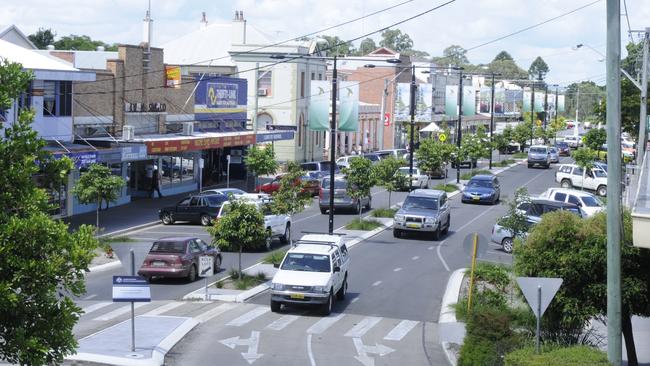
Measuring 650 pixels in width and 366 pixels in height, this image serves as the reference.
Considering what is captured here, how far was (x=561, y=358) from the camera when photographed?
45.1 ft

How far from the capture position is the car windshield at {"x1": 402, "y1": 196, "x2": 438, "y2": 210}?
38094mm

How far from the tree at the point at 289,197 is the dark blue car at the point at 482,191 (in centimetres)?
2021

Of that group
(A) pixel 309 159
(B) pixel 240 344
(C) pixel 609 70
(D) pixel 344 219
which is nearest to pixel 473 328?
(B) pixel 240 344

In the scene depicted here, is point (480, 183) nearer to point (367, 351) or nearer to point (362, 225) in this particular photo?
point (362, 225)

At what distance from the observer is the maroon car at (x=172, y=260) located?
1072 inches

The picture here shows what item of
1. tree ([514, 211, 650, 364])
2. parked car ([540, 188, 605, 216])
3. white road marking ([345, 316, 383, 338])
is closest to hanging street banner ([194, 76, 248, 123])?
parked car ([540, 188, 605, 216])

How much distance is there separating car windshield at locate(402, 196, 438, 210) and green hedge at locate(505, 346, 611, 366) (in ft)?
76.9

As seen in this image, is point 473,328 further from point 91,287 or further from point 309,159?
point 309,159

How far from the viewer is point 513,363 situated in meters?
14.3

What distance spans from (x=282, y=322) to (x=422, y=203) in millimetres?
16342

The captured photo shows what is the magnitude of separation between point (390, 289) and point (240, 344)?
8.61m

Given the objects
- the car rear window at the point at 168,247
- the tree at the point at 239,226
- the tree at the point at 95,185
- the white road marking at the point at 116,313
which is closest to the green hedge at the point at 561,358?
the white road marking at the point at 116,313

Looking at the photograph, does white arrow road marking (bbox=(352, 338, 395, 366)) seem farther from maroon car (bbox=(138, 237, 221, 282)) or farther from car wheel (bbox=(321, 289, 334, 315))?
maroon car (bbox=(138, 237, 221, 282))

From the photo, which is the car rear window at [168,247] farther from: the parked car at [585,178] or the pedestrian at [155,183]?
the parked car at [585,178]
